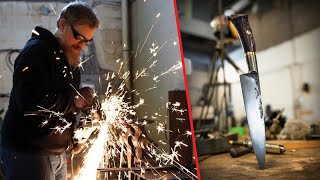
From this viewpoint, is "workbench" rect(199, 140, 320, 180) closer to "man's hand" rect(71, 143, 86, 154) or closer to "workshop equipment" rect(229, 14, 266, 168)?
"workshop equipment" rect(229, 14, 266, 168)

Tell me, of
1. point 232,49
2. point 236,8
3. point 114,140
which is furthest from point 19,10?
point 232,49

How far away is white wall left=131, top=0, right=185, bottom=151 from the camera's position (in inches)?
36.3

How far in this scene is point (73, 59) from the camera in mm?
913

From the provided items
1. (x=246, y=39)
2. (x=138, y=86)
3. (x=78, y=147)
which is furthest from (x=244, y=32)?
(x=78, y=147)

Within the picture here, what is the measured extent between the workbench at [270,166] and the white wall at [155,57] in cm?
21

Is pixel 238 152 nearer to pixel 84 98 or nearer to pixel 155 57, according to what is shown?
pixel 155 57

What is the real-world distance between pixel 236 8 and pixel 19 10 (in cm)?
116

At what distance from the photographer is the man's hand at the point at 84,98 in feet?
2.85

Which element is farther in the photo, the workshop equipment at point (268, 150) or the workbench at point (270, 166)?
the workshop equipment at point (268, 150)

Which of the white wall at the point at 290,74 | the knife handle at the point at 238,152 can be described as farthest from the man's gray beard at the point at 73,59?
the white wall at the point at 290,74

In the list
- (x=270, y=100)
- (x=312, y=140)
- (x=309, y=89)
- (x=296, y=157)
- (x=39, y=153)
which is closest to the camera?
(x=39, y=153)

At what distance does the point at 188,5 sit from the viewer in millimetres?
1687

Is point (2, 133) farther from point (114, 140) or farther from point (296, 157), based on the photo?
point (296, 157)

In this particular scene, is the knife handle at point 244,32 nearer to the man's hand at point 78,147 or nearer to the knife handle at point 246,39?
the knife handle at point 246,39
